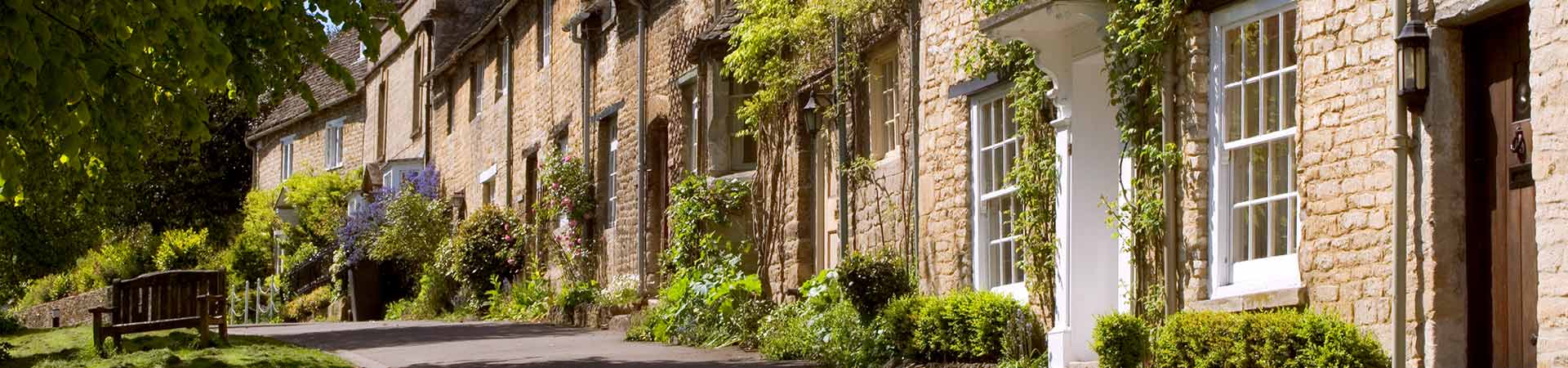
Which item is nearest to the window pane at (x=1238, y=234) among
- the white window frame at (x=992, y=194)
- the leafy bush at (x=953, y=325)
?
the leafy bush at (x=953, y=325)

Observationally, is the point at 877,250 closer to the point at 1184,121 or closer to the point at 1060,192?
the point at 1060,192

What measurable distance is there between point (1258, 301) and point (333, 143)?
38836mm

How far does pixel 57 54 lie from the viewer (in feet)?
27.0

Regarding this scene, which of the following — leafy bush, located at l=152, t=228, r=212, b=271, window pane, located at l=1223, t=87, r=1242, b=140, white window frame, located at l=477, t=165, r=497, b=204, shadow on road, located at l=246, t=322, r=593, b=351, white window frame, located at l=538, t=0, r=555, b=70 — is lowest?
shadow on road, located at l=246, t=322, r=593, b=351

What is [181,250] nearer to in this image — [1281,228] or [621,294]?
[621,294]

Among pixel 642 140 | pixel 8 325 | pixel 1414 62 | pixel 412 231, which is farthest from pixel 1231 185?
pixel 412 231

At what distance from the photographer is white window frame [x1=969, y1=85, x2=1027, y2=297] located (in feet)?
42.9

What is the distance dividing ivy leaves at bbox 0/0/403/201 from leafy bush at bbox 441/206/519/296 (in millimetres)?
13084

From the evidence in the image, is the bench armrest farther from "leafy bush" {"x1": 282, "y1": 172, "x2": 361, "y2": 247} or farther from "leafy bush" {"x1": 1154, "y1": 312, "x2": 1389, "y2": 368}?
"leafy bush" {"x1": 282, "y1": 172, "x2": 361, "y2": 247}

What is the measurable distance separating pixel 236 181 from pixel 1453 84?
4780 centimetres

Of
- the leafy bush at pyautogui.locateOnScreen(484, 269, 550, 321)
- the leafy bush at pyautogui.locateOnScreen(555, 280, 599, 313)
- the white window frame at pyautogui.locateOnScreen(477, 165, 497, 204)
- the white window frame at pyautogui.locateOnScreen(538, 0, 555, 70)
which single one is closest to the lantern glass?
the leafy bush at pyautogui.locateOnScreen(555, 280, 599, 313)

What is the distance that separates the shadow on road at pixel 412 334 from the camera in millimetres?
18812

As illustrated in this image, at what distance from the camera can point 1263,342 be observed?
30.9 ft

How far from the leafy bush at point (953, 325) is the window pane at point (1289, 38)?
3297 mm
